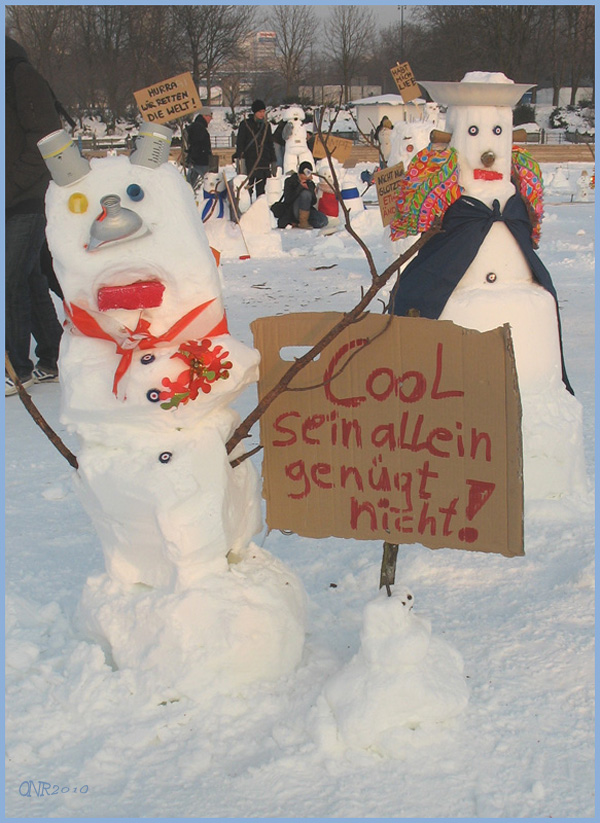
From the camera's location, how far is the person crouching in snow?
11.3 m

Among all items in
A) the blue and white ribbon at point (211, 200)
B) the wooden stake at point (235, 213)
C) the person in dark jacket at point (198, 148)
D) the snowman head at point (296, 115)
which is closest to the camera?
the wooden stake at point (235, 213)

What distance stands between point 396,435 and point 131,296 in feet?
2.36

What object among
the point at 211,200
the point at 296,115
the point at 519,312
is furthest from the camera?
the point at 296,115

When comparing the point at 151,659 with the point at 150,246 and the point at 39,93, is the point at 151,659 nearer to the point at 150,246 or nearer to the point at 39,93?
the point at 150,246

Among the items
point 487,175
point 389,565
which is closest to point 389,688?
point 389,565

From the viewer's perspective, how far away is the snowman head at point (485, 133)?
3.31 m

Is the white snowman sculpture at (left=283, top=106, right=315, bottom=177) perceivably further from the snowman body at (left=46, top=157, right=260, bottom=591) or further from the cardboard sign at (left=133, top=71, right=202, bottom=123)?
the snowman body at (left=46, top=157, right=260, bottom=591)

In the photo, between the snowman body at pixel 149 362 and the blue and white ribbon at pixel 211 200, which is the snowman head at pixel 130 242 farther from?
the blue and white ribbon at pixel 211 200

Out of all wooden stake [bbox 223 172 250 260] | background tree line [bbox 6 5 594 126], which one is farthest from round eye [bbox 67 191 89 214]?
background tree line [bbox 6 5 594 126]

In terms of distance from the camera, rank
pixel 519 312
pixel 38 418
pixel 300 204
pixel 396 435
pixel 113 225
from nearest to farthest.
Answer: pixel 113 225 → pixel 396 435 → pixel 38 418 → pixel 519 312 → pixel 300 204

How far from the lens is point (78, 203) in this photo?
2033 millimetres

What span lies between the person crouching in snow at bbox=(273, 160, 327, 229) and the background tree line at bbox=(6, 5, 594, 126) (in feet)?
44.5

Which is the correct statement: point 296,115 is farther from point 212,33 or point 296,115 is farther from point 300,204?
point 212,33
